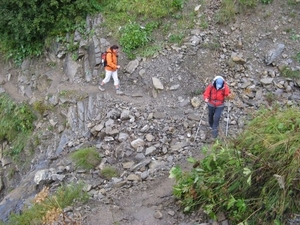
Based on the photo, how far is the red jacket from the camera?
8969mm

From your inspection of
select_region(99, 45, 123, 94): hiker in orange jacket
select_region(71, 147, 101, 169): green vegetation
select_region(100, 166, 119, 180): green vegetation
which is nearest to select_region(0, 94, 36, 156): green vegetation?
select_region(99, 45, 123, 94): hiker in orange jacket

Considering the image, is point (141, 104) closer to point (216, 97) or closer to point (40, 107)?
point (216, 97)

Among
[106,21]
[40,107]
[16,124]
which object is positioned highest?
[106,21]

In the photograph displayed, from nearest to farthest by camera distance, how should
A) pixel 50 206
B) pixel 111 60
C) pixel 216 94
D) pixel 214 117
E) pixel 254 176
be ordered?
pixel 254 176 → pixel 50 206 → pixel 216 94 → pixel 214 117 → pixel 111 60

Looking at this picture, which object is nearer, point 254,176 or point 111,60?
point 254,176

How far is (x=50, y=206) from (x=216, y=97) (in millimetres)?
4346

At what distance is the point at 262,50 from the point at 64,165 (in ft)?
22.2

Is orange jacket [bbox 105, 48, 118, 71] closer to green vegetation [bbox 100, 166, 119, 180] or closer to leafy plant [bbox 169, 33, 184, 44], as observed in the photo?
leafy plant [bbox 169, 33, 184, 44]

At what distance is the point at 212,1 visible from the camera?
12.9 metres

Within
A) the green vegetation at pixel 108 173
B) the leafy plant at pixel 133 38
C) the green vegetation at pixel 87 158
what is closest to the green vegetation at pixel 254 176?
the green vegetation at pixel 108 173

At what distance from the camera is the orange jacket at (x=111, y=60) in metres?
11.3

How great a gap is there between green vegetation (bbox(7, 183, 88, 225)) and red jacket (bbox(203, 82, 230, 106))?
3.52 metres

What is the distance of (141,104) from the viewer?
11297 millimetres

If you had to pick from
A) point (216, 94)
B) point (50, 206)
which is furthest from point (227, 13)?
point (50, 206)
